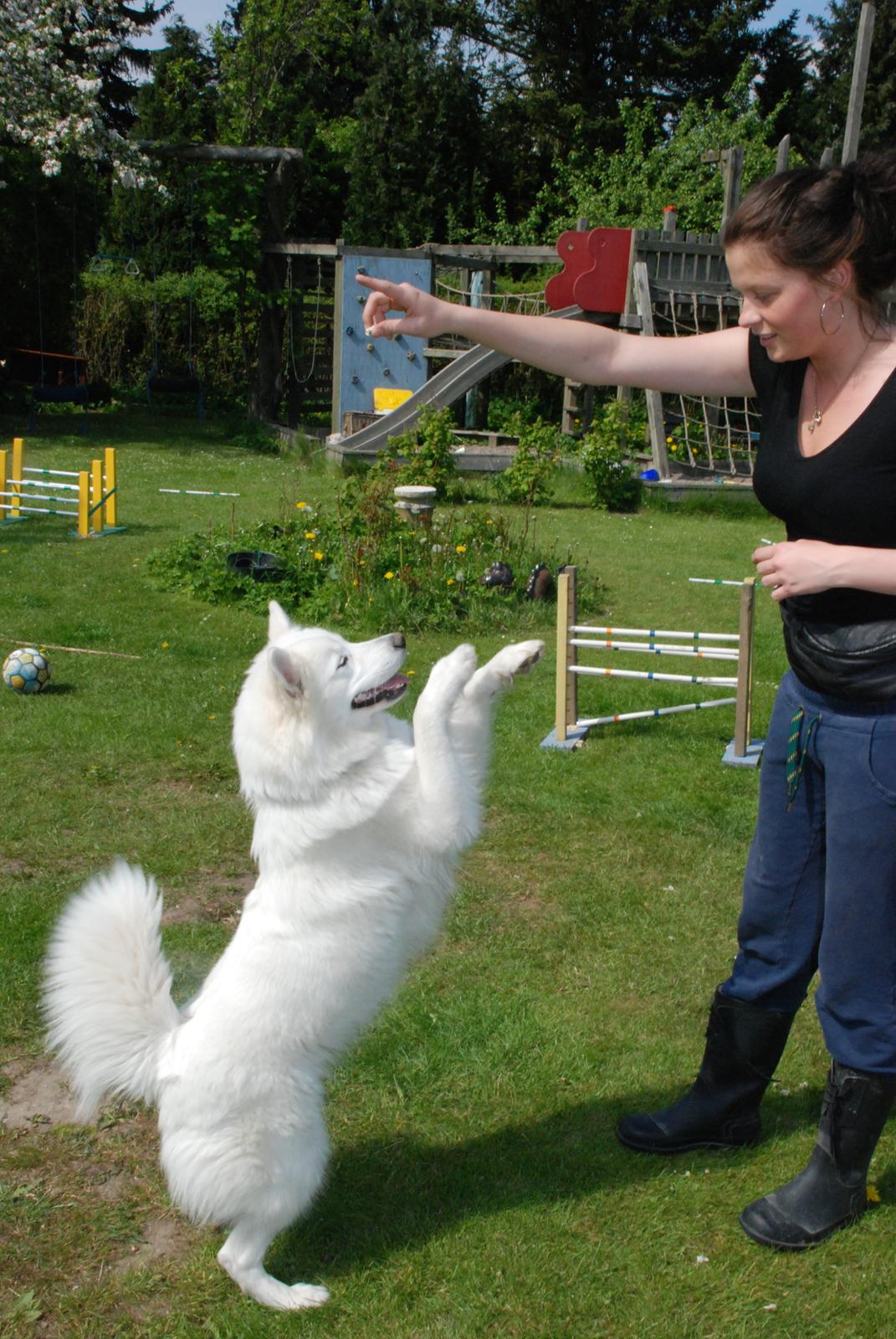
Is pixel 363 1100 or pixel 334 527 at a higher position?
pixel 334 527

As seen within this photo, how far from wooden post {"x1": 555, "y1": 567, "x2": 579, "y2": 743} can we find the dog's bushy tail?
343 centimetres

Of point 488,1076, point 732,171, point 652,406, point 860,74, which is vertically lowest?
point 488,1076

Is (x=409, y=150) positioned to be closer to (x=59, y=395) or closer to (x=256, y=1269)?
(x=59, y=395)

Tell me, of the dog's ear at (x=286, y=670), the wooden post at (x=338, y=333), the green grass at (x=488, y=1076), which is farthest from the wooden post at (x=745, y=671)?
the wooden post at (x=338, y=333)

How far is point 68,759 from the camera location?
5547 millimetres

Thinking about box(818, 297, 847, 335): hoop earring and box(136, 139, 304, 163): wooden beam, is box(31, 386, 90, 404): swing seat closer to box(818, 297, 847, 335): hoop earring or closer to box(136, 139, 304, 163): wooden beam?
box(136, 139, 304, 163): wooden beam

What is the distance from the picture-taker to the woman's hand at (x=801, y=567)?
2.22 m

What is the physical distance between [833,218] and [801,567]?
70cm

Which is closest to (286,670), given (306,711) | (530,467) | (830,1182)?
(306,711)

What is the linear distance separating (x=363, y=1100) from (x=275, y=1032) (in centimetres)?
90

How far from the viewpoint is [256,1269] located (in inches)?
101

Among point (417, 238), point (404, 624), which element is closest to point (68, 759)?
point (404, 624)

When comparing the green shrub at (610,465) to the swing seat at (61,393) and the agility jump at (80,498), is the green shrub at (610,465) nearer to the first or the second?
the agility jump at (80,498)

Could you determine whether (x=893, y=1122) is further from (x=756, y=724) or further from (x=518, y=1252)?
(x=756, y=724)
